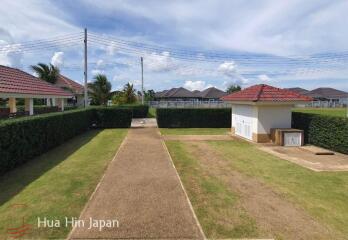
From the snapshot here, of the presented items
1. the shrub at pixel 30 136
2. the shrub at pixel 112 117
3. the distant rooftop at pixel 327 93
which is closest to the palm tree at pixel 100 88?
the shrub at pixel 112 117

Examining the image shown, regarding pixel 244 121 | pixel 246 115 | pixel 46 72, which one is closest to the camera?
pixel 246 115

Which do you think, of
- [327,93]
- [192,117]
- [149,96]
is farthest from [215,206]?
[327,93]

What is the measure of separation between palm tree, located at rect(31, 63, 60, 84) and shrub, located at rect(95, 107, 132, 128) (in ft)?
56.3

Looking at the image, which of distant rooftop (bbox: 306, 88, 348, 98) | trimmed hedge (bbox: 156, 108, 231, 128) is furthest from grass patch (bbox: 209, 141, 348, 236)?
distant rooftop (bbox: 306, 88, 348, 98)

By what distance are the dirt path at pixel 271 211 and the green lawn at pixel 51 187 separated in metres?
3.87

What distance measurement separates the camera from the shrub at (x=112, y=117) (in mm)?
24344

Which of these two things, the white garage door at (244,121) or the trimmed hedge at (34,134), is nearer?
the trimmed hedge at (34,134)

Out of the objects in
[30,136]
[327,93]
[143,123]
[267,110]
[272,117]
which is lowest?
[143,123]

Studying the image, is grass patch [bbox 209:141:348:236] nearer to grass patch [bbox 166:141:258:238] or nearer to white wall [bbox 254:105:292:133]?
grass patch [bbox 166:141:258:238]

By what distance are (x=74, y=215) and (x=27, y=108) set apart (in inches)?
528

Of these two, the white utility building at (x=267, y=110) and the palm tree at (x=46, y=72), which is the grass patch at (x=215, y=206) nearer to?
the white utility building at (x=267, y=110)

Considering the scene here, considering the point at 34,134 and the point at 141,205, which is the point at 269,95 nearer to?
the point at 141,205

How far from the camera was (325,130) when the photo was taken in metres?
14.9

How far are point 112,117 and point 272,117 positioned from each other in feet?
44.6
